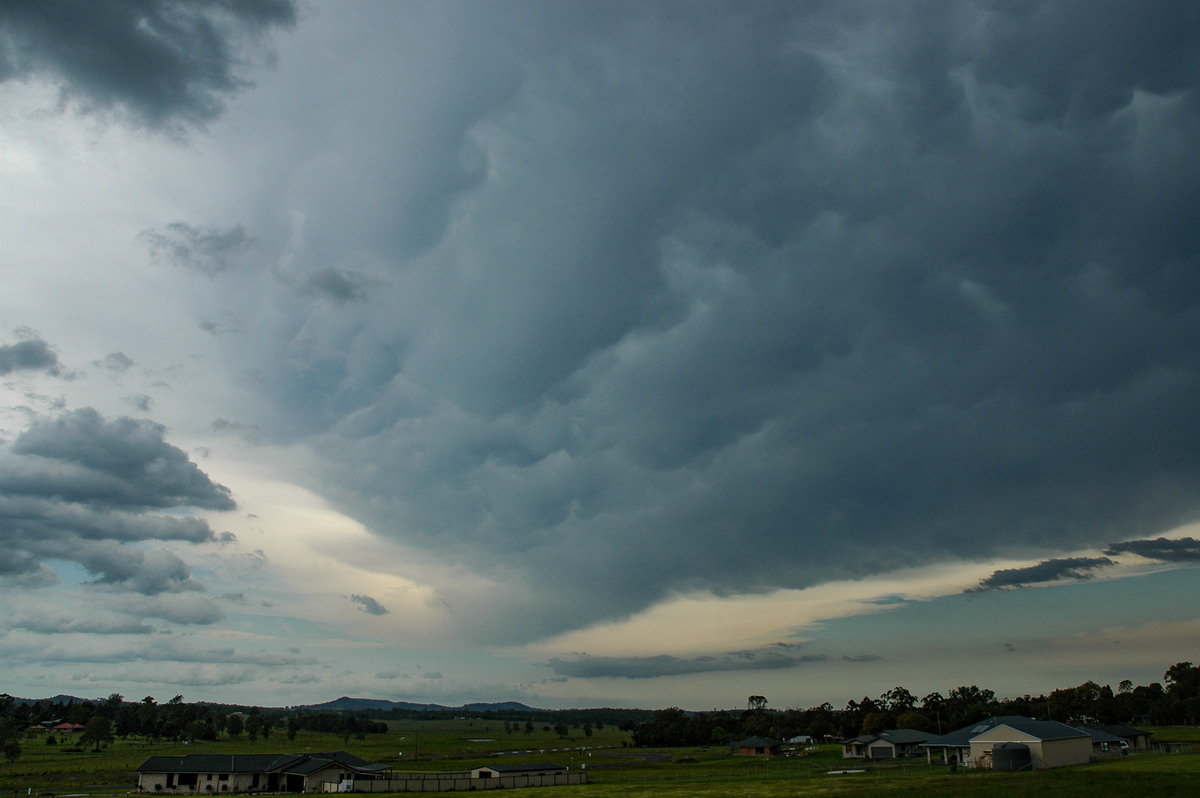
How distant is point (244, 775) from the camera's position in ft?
298

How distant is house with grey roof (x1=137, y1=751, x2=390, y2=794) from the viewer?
89875 millimetres

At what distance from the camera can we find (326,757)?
93000 mm

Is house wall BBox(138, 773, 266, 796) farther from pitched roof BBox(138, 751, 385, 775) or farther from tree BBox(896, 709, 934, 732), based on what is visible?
tree BBox(896, 709, 934, 732)

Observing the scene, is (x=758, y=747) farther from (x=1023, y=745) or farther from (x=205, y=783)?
(x=205, y=783)

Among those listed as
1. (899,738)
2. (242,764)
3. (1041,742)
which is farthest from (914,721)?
(242,764)

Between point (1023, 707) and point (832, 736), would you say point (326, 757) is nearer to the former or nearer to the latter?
point (832, 736)

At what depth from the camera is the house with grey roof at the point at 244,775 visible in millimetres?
89875

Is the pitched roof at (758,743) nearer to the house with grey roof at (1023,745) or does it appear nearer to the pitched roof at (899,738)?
the pitched roof at (899,738)

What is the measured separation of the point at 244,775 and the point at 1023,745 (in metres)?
88.8

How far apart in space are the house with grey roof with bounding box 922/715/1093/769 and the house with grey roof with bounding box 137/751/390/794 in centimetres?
7036

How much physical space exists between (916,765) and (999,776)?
27.8 m

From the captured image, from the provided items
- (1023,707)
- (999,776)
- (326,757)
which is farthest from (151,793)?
(1023,707)

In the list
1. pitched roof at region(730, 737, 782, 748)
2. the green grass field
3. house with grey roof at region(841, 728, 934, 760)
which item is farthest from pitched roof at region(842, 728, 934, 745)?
pitched roof at region(730, 737, 782, 748)

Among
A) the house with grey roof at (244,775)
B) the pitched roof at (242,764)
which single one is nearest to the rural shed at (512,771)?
the house with grey roof at (244,775)
